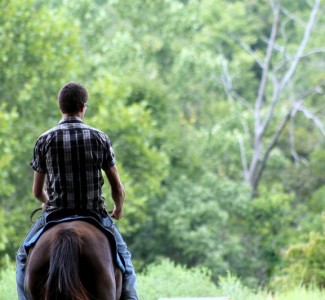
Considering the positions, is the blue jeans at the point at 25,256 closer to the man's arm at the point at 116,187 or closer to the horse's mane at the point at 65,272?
the man's arm at the point at 116,187

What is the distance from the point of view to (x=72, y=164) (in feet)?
18.7

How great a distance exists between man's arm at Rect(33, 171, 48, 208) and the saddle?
0.33 metres

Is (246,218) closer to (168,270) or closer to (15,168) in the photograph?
(15,168)

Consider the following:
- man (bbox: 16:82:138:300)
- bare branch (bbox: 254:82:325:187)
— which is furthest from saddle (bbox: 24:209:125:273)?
bare branch (bbox: 254:82:325:187)

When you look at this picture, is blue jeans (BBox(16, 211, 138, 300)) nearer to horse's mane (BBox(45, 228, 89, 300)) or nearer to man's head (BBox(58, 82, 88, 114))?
horse's mane (BBox(45, 228, 89, 300))

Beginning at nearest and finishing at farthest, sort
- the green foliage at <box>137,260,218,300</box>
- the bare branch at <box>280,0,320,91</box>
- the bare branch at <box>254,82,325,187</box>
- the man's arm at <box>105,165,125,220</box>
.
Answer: the man's arm at <box>105,165,125,220</box>, the green foliage at <box>137,260,218,300</box>, the bare branch at <box>254,82,325,187</box>, the bare branch at <box>280,0,320,91</box>

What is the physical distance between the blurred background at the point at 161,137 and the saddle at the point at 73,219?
14.6 metres

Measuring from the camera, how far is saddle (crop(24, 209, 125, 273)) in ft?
18.3

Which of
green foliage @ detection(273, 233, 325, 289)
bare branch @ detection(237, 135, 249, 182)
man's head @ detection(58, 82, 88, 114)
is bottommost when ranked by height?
bare branch @ detection(237, 135, 249, 182)

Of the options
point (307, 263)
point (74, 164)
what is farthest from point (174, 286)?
point (307, 263)

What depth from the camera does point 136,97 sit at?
32.7 m

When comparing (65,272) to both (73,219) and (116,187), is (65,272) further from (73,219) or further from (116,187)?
(116,187)

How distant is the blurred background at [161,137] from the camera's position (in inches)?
1100

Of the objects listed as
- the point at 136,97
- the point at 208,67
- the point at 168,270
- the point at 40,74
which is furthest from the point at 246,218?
the point at 168,270
